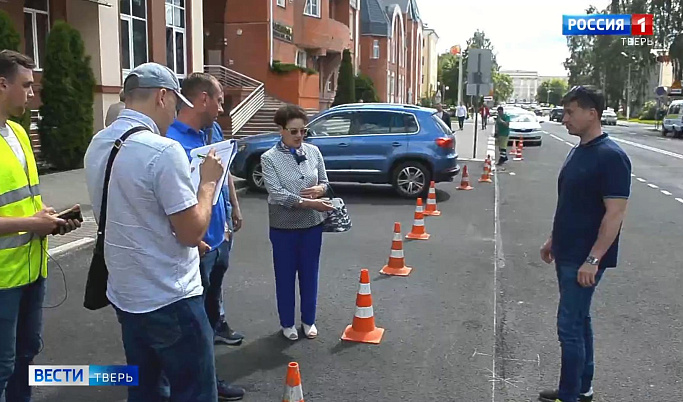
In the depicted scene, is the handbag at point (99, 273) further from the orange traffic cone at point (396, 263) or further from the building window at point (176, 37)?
the building window at point (176, 37)

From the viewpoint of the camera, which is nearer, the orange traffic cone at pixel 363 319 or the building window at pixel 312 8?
the orange traffic cone at pixel 363 319

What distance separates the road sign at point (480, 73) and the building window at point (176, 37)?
988cm

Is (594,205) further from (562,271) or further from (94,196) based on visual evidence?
(94,196)

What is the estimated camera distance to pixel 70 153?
50.3 feet

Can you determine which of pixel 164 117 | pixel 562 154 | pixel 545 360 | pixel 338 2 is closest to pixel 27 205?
pixel 164 117

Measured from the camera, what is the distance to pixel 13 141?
3.18m

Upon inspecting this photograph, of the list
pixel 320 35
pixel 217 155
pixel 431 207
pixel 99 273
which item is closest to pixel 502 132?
pixel 431 207

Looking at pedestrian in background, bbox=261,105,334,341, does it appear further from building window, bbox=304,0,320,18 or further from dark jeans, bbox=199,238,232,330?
building window, bbox=304,0,320,18

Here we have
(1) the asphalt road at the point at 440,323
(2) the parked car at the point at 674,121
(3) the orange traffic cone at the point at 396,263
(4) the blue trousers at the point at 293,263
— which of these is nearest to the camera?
(1) the asphalt road at the point at 440,323

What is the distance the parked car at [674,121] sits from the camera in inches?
1585

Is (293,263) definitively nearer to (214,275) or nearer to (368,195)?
(214,275)

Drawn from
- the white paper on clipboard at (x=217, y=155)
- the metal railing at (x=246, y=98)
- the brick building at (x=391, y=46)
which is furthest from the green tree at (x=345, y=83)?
the white paper on clipboard at (x=217, y=155)

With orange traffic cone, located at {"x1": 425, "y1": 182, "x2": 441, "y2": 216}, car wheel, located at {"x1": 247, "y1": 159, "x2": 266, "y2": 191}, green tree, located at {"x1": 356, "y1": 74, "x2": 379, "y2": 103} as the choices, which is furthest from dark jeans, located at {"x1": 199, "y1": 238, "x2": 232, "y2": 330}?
green tree, located at {"x1": 356, "y1": 74, "x2": 379, "y2": 103}

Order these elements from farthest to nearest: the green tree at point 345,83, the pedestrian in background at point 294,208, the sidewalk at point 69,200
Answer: the green tree at point 345,83 → the sidewalk at point 69,200 → the pedestrian in background at point 294,208
